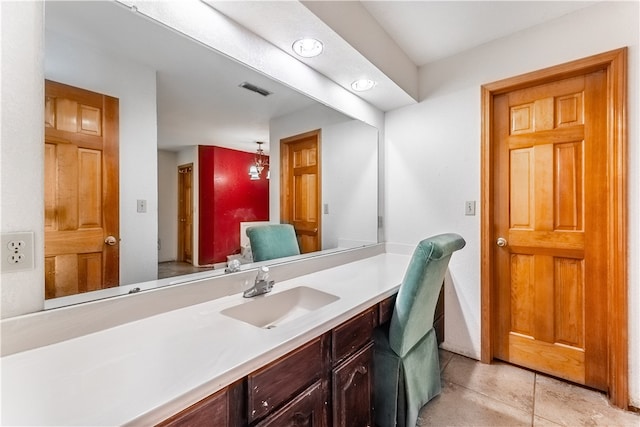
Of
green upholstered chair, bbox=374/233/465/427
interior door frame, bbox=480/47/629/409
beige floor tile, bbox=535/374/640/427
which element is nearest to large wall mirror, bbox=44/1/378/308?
green upholstered chair, bbox=374/233/465/427

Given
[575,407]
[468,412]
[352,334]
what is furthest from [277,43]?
[575,407]

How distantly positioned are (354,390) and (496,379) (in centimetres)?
132

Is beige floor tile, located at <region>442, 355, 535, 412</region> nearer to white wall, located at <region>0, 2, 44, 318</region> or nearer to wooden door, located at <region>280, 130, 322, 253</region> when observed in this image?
wooden door, located at <region>280, 130, 322, 253</region>

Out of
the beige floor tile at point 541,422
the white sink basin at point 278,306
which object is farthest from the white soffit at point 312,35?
the beige floor tile at point 541,422

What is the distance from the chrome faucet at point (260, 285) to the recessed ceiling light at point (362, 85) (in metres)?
1.51

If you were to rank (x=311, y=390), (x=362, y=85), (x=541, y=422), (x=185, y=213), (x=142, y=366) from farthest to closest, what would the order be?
1. (x=362, y=85)
2. (x=541, y=422)
3. (x=185, y=213)
4. (x=311, y=390)
5. (x=142, y=366)

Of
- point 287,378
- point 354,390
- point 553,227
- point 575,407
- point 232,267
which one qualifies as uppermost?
point 553,227

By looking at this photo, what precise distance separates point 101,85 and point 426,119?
220 centimetres

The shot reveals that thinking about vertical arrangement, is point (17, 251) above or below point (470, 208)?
below

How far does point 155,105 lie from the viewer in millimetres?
1151

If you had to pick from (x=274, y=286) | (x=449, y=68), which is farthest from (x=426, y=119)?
(x=274, y=286)

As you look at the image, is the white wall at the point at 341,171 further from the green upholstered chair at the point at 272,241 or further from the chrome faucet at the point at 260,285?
the chrome faucet at the point at 260,285

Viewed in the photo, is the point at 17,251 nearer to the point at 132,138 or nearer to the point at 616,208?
the point at 132,138

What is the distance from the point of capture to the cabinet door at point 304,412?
837 mm
